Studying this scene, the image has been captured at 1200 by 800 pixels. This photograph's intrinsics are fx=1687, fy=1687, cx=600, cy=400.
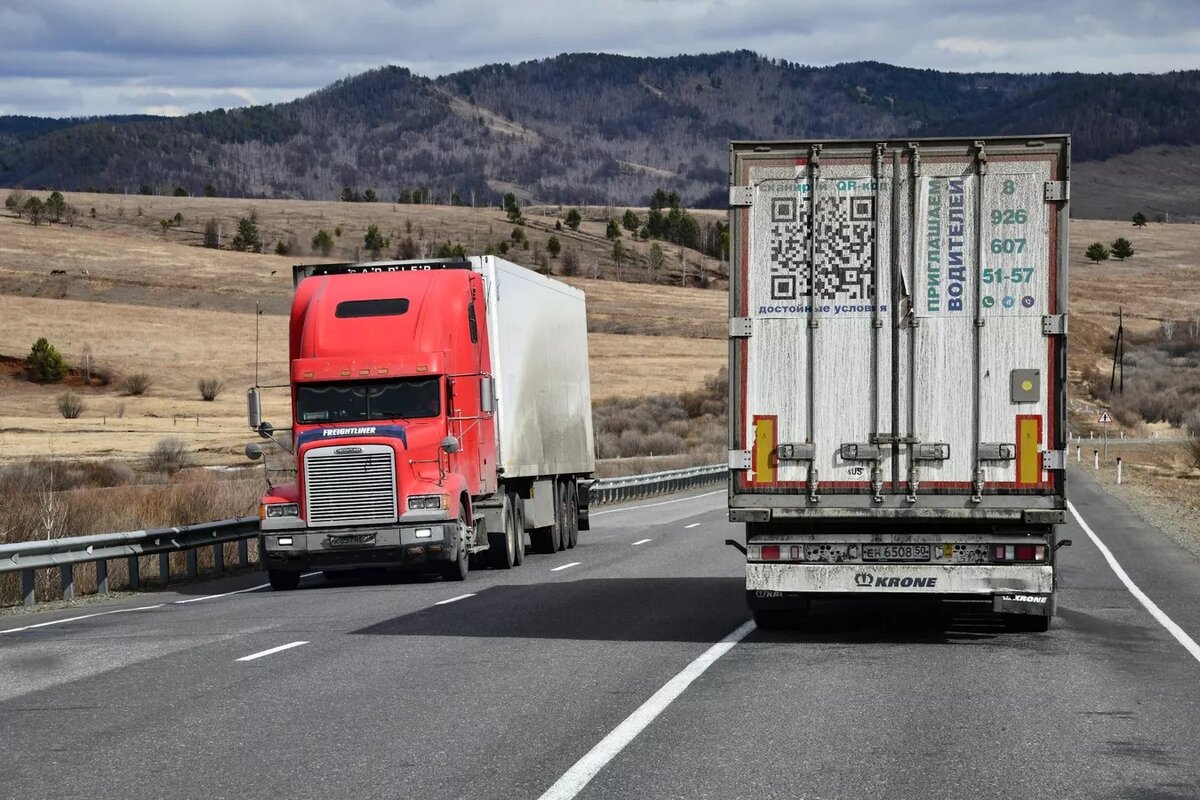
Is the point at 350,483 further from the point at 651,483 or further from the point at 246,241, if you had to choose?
the point at 246,241

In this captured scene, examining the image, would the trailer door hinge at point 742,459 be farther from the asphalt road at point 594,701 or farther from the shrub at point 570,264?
the shrub at point 570,264

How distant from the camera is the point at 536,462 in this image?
25.4 metres

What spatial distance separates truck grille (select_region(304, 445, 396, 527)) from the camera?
67.8ft

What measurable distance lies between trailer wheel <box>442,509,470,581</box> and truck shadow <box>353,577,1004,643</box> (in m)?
1.94

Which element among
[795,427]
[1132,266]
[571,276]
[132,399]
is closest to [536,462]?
[795,427]

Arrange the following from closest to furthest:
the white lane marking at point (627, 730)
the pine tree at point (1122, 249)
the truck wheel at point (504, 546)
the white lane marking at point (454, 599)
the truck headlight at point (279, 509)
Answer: the white lane marking at point (627, 730), the white lane marking at point (454, 599), the truck headlight at point (279, 509), the truck wheel at point (504, 546), the pine tree at point (1122, 249)

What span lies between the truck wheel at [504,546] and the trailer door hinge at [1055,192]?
1153 cm

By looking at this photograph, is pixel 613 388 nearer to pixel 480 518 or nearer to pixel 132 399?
pixel 132 399

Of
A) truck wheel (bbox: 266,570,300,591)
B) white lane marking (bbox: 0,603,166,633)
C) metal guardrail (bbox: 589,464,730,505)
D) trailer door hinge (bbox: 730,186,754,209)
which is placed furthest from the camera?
metal guardrail (bbox: 589,464,730,505)

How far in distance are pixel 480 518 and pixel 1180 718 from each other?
13345 millimetres

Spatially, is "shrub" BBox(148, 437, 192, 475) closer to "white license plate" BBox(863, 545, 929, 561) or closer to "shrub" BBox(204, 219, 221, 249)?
"white license plate" BBox(863, 545, 929, 561)

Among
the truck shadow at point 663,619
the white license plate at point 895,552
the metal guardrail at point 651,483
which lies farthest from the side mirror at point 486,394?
the metal guardrail at point 651,483

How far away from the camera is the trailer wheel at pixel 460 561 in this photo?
2100 centimetres

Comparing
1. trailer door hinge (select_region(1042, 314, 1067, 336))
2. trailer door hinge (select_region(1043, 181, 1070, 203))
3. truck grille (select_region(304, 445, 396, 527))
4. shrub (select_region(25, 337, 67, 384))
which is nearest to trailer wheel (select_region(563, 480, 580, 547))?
truck grille (select_region(304, 445, 396, 527))
